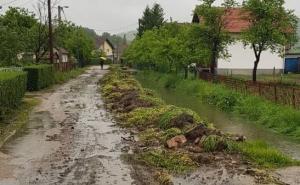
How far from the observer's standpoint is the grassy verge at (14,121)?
1652cm

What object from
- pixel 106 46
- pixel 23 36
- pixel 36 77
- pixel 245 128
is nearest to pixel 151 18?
pixel 23 36

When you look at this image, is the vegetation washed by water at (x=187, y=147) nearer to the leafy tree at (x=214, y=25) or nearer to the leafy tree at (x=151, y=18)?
the leafy tree at (x=214, y=25)

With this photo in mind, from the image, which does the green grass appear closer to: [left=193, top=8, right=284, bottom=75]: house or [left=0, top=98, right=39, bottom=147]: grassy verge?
[left=0, top=98, right=39, bottom=147]: grassy verge

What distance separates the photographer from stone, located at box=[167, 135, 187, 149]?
13656 millimetres

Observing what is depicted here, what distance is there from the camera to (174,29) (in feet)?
182

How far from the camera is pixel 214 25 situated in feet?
131

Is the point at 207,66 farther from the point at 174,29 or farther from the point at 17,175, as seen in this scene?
the point at 17,175

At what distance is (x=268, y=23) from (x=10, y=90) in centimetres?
1890

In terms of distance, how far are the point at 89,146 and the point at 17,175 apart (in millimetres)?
3597

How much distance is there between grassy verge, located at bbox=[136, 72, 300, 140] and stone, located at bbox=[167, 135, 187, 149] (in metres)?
5.08

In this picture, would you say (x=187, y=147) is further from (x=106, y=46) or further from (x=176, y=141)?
(x=106, y=46)

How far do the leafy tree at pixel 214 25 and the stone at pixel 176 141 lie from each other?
2621 centimetres

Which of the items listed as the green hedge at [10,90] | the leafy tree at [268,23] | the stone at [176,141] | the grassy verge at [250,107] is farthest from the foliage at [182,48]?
the stone at [176,141]

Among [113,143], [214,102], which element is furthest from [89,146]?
[214,102]
